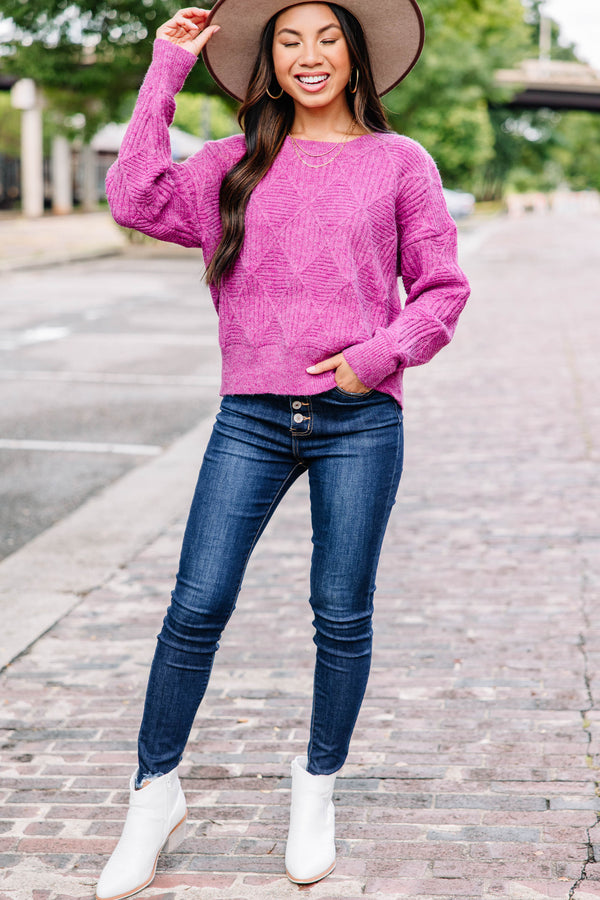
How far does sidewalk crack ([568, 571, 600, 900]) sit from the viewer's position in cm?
264

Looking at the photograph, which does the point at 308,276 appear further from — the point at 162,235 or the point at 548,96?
the point at 548,96

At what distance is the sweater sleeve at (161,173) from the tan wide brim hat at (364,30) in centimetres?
12

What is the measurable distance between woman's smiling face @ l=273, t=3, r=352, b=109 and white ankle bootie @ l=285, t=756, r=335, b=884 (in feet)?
5.04

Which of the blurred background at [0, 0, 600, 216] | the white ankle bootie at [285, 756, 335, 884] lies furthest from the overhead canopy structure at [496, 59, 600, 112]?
the white ankle bootie at [285, 756, 335, 884]

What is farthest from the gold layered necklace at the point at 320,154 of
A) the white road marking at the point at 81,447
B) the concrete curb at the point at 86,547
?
the white road marking at the point at 81,447

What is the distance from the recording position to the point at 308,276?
2.48 metres

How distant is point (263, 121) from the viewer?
2.57 metres

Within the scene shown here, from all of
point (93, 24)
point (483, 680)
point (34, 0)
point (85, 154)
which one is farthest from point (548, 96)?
point (483, 680)

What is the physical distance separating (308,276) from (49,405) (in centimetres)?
674

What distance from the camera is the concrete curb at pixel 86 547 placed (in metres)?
4.39

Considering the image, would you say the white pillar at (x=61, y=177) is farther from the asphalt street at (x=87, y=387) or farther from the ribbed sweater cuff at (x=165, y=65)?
the ribbed sweater cuff at (x=165, y=65)

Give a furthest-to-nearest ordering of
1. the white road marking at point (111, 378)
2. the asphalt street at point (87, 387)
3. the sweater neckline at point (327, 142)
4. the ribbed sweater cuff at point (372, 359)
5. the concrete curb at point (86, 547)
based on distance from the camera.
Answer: the white road marking at point (111, 378) < the asphalt street at point (87, 387) < the concrete curb at point (86, 547) < the sweater neckline at point (327, 142) < the ribbed sweater cuff at point (372, 359)

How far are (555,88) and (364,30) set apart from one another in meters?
68.0

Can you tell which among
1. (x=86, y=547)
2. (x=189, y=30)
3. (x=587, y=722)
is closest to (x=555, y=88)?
(x=86, y=547)
